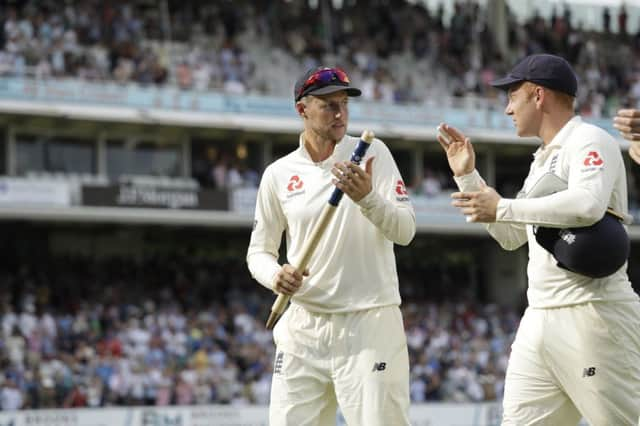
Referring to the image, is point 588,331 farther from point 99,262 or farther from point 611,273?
point 99,262

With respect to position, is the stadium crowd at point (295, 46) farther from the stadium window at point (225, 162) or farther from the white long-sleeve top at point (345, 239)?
the white long-sleeve top at point (345, 239)

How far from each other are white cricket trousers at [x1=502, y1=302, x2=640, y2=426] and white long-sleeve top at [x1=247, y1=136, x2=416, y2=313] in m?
0.80

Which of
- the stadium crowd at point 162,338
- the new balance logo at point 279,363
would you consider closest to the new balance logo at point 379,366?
the new balance logo at point 279,363

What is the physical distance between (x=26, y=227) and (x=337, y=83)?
21.9 meters

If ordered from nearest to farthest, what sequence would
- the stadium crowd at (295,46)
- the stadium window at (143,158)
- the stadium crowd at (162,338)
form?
the stadium crowd at (162,338)
the stadium crowd at (295,46)
the stadium window at (143,158)

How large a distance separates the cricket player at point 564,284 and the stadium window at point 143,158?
2201 cm

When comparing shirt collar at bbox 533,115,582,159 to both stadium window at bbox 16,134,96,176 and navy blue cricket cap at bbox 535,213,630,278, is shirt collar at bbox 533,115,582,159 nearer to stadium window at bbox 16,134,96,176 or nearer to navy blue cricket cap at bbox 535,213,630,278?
navy blue cricket cap at bbox 535,213,630,278

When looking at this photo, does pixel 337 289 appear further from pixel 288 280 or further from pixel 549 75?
pixel 549 75

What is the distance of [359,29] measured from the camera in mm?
32312

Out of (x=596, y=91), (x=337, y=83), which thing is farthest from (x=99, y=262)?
(x=337, y=83)

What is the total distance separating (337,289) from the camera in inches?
273

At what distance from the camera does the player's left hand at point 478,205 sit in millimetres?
6305

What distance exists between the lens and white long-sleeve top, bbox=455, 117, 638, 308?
6.21m

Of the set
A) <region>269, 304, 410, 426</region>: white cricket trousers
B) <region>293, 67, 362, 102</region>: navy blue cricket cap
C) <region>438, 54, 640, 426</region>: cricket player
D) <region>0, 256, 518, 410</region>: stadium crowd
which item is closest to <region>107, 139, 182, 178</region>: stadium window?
<region>0, 256, 518, 410</region>: stadium crowd
